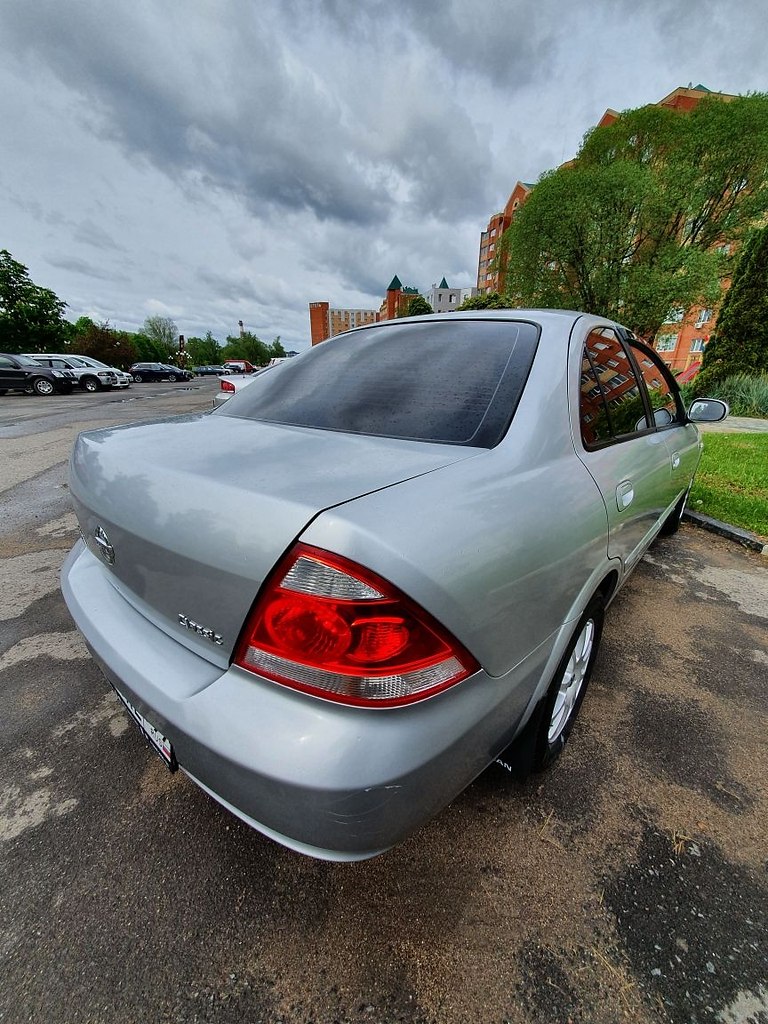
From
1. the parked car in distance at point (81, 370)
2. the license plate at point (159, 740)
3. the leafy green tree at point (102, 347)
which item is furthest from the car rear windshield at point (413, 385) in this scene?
the leafy green tree at point (102, 347)

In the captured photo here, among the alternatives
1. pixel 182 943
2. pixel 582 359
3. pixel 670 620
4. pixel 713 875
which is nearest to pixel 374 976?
pixel 182 943

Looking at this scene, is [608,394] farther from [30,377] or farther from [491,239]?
[491,239]

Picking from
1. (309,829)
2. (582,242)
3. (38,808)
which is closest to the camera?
(309,829)

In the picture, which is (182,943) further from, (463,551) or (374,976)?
(463,551)

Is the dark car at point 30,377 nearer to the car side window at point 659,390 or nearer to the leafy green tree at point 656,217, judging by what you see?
the leafy green tree at point 656,217

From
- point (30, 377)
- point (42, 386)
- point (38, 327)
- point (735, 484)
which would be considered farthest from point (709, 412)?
point (38, 327)

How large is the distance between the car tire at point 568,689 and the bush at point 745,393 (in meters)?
12.5

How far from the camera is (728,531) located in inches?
163

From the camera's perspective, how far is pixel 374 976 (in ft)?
3.73

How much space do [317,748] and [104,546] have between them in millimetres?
972

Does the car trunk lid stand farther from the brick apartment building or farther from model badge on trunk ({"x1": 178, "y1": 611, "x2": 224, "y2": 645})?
the brick apartment building

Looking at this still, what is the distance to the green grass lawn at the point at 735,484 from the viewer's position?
176 inches

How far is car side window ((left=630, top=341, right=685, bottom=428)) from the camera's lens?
109 inches

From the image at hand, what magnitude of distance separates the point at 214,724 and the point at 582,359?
67.9 inches
